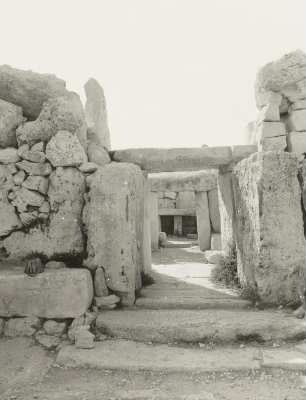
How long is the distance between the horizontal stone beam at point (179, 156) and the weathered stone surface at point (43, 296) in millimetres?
2125

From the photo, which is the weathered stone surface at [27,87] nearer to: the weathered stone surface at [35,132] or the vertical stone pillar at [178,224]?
the weathered stone surface at [35,132]

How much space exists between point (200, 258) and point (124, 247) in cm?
454

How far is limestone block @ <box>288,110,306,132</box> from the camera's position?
561 cm

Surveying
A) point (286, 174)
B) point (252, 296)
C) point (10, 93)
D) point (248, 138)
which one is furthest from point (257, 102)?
point (10, 93)

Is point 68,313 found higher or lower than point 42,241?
lower

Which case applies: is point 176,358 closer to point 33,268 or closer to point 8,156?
point 33,268

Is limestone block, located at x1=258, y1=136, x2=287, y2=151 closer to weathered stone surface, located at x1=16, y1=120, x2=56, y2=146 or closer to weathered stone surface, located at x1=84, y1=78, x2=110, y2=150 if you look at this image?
weathered stone surface, located at x1=16, y1=120, x2=56, y2=146

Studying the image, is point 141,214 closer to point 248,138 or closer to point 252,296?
point 252,296

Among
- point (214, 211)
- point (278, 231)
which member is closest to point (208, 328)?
point (278, 231)

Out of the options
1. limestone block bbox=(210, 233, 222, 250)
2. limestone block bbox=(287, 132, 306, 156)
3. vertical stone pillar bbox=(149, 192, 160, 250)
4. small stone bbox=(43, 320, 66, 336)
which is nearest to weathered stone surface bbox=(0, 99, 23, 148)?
small stone bbox=(43, 320, 66, 336)

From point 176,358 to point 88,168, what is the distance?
2346 mm

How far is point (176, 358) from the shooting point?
303 cm

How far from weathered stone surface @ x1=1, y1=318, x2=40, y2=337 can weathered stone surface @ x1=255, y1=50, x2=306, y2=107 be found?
16.0 feet

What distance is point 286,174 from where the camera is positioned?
3797 mm
